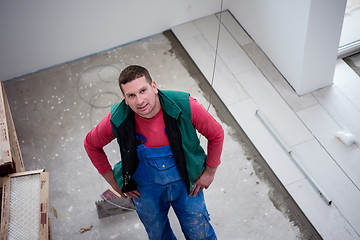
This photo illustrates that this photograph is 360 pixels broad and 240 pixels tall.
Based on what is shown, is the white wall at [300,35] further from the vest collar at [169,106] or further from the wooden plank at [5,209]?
the wooden plank at [5,209]

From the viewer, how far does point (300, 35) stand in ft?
11.2

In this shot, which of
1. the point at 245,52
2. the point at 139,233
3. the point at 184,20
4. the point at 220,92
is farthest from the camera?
the point at 184,20

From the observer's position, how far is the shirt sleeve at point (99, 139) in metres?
2.36

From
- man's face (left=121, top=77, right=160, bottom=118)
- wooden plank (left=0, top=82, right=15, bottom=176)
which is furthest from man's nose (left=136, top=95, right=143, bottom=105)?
wooden plank (left=0, top=82, right=15, bottom=176)

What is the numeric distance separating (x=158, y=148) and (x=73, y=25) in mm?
2065

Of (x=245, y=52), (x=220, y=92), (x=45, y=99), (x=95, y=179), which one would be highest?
(x=45, y=99)

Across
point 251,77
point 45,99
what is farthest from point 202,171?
point 45,99

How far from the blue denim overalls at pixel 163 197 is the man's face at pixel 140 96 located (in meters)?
0.24

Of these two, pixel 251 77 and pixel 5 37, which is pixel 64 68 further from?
pixel 251 77

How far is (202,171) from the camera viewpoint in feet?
8.38

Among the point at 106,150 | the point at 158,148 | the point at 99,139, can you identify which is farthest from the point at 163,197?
the point at 106,150

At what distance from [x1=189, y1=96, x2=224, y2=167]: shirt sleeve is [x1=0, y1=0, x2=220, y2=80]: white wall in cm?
197

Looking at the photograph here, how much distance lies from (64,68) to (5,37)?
568mm

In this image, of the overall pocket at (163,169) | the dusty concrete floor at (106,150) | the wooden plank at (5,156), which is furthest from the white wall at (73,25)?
the overall pocket at (163,169)
